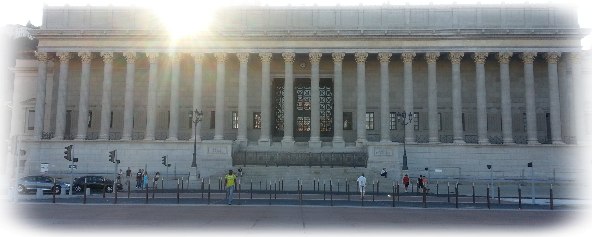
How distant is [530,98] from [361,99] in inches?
664

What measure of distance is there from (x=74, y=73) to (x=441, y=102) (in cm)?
4162

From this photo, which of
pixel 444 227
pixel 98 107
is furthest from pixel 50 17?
pixel 444 227

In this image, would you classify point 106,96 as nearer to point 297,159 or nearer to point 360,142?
point 297,159

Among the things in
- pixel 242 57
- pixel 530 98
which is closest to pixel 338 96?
pixel 242 57

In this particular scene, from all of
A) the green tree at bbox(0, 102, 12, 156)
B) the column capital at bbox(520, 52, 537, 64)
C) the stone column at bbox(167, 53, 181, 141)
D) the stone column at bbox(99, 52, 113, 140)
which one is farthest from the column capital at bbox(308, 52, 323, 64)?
the green tree at bbox(0, 102, 12, 156)

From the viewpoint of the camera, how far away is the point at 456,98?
46750 mm

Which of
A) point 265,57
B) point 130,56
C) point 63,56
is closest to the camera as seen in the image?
point 265,57

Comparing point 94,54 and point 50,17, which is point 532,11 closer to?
point 94,54

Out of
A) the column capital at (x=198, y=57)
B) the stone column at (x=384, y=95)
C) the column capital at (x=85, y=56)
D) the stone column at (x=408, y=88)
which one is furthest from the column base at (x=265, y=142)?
the column capital at (x=85, y=56)

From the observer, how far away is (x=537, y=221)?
58.7 feet

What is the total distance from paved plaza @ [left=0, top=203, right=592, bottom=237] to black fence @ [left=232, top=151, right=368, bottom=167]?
65.8ft

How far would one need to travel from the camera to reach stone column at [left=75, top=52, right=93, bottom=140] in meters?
48.2

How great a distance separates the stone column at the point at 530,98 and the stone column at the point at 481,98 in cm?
400

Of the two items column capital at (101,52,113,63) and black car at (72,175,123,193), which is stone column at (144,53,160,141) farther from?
A: black car at (72,175,123,193)
